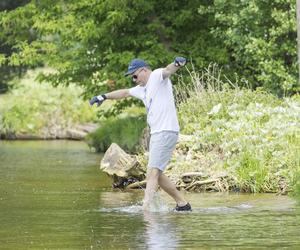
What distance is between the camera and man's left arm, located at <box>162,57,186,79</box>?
1310 centimetres

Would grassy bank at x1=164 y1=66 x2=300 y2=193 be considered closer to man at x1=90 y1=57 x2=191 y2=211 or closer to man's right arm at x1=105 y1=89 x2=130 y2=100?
man at x1=90 y1=57 x2=191 y2=211

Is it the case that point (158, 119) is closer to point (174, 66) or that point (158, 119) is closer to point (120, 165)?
point (174, 66)

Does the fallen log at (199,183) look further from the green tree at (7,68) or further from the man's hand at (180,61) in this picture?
the green tree at (7,68)

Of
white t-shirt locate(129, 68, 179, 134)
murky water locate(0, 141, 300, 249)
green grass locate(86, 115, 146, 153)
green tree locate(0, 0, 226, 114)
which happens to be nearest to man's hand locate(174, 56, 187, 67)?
white t-shirt locate(129, 68, 179, 134)

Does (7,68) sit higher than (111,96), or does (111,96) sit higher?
(111,96)

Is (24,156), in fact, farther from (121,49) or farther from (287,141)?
(287,141)

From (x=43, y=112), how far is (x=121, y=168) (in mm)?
20867

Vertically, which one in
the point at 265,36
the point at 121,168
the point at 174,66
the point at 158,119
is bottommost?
the point at 121,168

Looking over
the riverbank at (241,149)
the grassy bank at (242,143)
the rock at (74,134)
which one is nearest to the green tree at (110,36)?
the grassy bank at (242,143)

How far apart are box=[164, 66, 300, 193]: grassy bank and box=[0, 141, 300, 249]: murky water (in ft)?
1.85

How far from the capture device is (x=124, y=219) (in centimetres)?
1316

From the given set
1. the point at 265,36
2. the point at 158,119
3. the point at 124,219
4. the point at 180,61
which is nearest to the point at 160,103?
the point at 158,119

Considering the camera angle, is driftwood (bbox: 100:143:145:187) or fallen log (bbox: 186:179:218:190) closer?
fallen log (bbox: 186:179:218:190)

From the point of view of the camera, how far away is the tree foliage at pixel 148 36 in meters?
26.0
